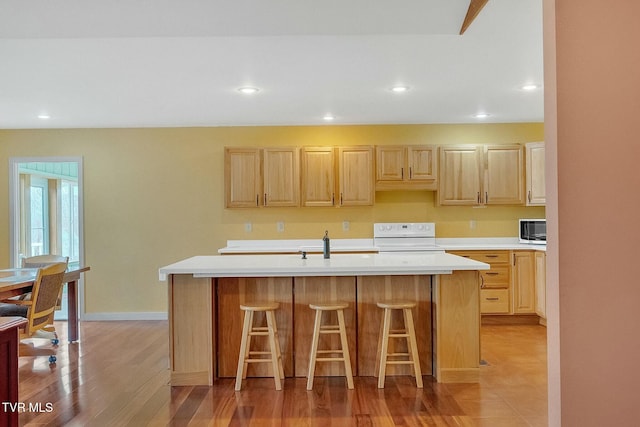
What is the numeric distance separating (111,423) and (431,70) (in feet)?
10.7

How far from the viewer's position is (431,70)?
3715 mm

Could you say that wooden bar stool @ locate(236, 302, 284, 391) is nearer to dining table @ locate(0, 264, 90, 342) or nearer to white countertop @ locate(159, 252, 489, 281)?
white countertop @ locate(159, 252, 489, 281)

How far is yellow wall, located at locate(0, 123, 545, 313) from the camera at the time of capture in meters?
5.80

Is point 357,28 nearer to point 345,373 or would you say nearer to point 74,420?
point 345,373

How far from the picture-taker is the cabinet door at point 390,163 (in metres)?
5.54

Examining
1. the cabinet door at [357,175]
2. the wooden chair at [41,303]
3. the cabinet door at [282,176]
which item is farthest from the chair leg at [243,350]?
the cabinet door at [357,175]

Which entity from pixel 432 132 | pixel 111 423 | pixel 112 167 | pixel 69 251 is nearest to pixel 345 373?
pixel 111 423

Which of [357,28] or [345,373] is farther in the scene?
[345,373]

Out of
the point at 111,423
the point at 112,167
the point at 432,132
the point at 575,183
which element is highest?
the point at 432,132

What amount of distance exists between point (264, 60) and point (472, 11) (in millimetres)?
1473

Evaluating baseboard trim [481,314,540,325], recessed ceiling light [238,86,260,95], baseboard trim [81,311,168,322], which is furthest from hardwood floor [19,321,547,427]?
recessed ceiling light [238,86,260,95]

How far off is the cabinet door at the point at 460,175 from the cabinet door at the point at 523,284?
2.63 feet

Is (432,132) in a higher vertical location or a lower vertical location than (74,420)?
higher

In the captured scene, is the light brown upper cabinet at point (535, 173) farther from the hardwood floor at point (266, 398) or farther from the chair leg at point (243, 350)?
the chair leg at point (243, 350)
